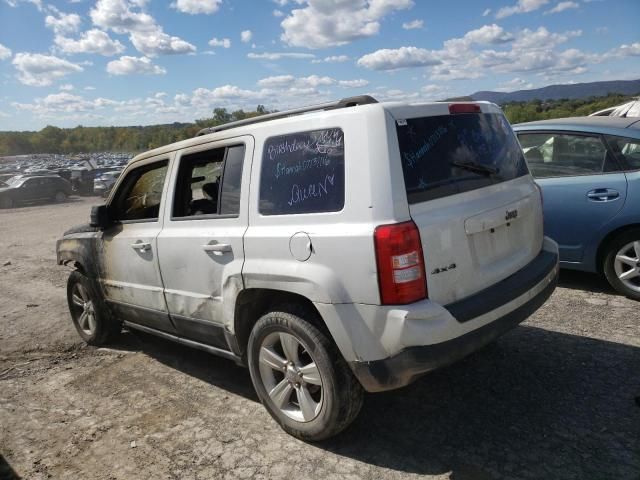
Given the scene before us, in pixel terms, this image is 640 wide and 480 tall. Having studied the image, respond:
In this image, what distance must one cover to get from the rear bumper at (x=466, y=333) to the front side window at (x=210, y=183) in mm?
1342

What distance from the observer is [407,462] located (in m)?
2.72

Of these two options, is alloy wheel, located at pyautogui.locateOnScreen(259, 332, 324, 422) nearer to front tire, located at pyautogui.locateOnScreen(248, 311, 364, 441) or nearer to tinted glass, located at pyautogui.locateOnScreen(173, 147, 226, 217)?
front tire, located at pyautogui.locateOnScreen(248, 311, 364, 441)

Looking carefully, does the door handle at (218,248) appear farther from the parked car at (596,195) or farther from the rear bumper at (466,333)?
the parked car at (596,195)

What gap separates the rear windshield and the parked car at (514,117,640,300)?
195 centimetres

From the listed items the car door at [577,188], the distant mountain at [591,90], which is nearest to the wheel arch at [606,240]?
the car door at [577,188]

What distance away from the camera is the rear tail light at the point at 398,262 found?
242cm

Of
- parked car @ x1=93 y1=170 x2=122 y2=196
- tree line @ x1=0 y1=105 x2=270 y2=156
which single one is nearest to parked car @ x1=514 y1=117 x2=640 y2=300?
parked car @ x1=93 y1=170 x2=122 y2=196

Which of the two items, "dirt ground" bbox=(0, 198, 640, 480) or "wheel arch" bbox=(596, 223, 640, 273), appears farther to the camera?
"wheel arch" bbox=(596, 223, 640, 273)

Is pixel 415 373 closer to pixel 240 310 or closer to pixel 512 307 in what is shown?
pixel 512 307

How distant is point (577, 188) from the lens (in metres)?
4.92

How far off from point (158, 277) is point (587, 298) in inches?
157

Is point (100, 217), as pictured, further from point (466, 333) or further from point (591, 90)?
point (591, 90)

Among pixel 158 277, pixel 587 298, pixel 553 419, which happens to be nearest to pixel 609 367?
pixel 553 419

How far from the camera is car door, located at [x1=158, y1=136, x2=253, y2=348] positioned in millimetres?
3168
